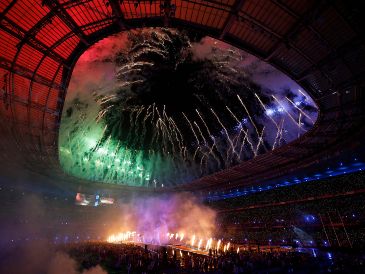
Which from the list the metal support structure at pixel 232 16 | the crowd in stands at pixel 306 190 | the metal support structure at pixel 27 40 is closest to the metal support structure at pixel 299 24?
the metal support structure at pixel 232 16

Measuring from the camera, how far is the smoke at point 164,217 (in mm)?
32594

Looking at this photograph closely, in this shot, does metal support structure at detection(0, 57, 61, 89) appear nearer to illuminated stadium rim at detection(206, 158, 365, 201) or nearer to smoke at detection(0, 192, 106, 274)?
smoke at detection(0, 192, 106, 274)

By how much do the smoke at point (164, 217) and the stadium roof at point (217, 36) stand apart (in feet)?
74.0

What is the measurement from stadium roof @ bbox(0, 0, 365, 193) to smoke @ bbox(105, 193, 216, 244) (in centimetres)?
2255

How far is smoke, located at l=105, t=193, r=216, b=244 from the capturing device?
3259 centimetres

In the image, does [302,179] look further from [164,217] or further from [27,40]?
[27,40]

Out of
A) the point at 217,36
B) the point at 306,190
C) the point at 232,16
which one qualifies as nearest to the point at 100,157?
the point at 306,190

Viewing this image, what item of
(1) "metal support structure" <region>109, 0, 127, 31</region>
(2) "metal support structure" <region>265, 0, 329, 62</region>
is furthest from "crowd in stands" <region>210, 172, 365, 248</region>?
(1) "metal support structure" <region>109, 0, 127, 31</region>

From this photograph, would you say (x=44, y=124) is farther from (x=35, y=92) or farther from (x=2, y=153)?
(x=2, y=153)

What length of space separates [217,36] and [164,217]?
1237 inches

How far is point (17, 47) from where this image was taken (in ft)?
33.1

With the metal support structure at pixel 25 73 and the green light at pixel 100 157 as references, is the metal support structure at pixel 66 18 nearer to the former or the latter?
the metal support structure at pixel 25 73

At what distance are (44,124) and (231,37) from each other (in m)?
12.7

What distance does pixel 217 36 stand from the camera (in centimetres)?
1015
